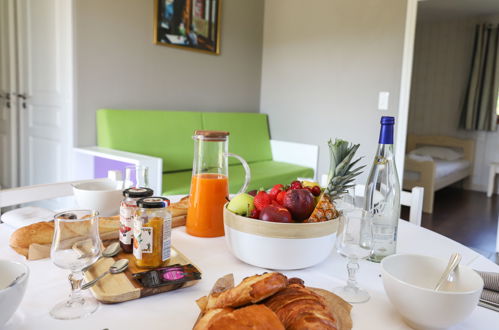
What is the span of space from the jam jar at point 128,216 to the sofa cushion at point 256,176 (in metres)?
1.68

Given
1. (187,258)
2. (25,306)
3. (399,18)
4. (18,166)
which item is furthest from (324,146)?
(25,306)

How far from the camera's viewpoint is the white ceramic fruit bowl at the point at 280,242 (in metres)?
0.84

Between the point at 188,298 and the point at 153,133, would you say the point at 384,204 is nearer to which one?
the point at 188,298

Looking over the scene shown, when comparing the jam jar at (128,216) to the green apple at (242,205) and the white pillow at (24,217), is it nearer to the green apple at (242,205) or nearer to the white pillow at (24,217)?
the green apple at (242,205)

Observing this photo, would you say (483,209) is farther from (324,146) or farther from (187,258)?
(187,258)

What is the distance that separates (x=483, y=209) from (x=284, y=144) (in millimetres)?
2551

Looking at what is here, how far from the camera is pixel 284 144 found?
3939mm

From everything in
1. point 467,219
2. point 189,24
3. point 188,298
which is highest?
point 189,24

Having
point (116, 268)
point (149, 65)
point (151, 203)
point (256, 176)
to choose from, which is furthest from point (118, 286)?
point (149, 65)

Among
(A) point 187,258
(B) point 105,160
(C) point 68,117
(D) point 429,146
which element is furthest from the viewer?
(D) point 429,146

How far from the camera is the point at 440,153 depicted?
5641mm

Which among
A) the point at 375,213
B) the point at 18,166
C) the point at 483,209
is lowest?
the point at 483,209

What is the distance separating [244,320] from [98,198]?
0.73m

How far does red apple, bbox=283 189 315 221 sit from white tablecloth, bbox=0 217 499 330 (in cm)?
12
